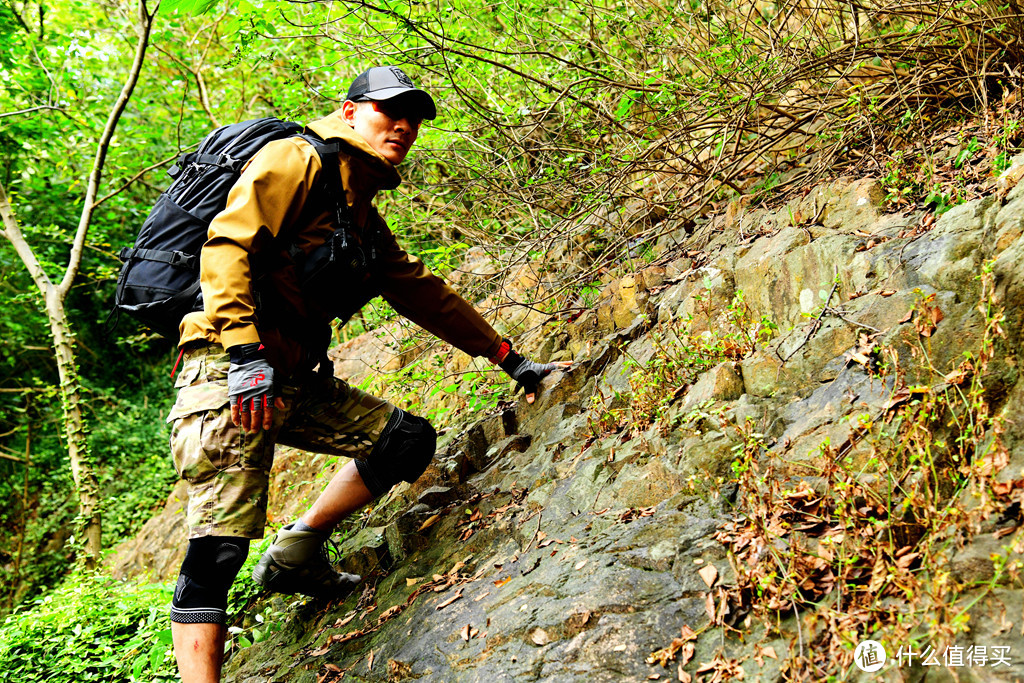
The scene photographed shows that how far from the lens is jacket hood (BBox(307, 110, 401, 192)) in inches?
129

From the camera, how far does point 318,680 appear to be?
3.32 metres

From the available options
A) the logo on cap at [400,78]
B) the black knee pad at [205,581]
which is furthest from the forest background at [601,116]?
the black knee pad at [205,581]

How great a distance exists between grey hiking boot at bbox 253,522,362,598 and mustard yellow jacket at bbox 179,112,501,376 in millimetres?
1087

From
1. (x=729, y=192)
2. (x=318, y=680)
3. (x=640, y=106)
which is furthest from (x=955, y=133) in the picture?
(x=318, y=680)

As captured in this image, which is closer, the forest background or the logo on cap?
the logo on cap

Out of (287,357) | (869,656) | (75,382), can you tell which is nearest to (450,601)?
(287,357)

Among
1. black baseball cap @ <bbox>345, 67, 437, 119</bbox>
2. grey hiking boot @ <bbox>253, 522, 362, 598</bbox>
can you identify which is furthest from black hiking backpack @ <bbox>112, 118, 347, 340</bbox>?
grey hiking boot @ <bbox>253, 522, 362, 598</bbox>

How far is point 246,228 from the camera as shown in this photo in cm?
297

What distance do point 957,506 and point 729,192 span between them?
10.8 feet

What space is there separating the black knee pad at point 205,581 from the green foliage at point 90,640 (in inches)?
45.0

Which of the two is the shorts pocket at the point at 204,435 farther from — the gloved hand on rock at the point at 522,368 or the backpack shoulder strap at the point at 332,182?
the gloved hand on rock at the point at 522,368

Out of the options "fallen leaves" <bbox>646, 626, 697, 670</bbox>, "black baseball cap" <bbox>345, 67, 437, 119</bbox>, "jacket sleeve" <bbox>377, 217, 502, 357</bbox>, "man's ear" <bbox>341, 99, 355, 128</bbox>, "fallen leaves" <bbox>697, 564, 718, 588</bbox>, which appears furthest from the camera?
"jacket sleeve" <bbox>377, 217, 502, 357</bbox>

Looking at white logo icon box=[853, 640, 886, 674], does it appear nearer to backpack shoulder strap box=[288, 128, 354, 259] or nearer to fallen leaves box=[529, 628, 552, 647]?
fallen leaves box=[529, 628, 552, 647]

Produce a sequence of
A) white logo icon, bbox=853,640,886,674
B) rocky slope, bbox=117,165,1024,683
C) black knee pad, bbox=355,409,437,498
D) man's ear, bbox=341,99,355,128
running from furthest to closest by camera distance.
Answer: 1. black knee pad, bbox=355,409,437,498
2. man's ear, bbox=341,99,355,128
3. rocky slope, bbox=117,165,1024,683
4. white logo icon, bbox=853,640,886,674
